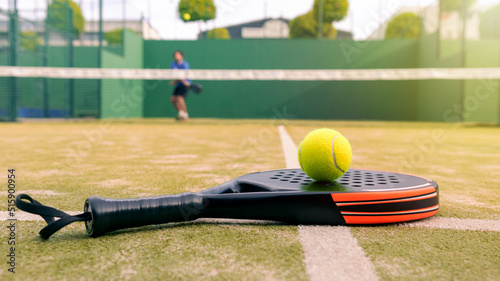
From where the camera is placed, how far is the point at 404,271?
3.35 feet

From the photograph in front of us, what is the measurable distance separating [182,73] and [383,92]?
8.46 meters

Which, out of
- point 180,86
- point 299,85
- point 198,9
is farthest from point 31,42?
point 299,85

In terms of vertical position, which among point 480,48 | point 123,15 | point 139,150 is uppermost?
point 123,15

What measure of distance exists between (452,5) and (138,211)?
1323 cm

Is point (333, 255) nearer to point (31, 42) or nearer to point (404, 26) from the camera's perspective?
point (31, 42)

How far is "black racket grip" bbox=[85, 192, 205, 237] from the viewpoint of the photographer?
1225 mm

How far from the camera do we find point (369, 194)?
1.40m

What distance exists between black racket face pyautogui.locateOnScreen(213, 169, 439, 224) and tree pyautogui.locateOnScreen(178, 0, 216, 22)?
15716mm

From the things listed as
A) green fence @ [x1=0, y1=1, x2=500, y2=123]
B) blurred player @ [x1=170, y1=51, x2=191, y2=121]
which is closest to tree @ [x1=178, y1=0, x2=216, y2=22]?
green fence @ [x1=0, y1=1, x2=500, y2=123]

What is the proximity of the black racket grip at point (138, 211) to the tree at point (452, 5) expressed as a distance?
488 inches

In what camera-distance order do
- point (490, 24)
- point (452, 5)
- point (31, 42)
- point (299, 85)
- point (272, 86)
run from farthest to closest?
point (299, 85) < point (272, 86) < point (452, 5) < point (31, 42) < point (490, 24)

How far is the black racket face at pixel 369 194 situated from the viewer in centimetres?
140

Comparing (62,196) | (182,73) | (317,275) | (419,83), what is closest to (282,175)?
(317,275)

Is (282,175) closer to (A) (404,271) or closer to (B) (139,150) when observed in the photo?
(A) (404,271)
